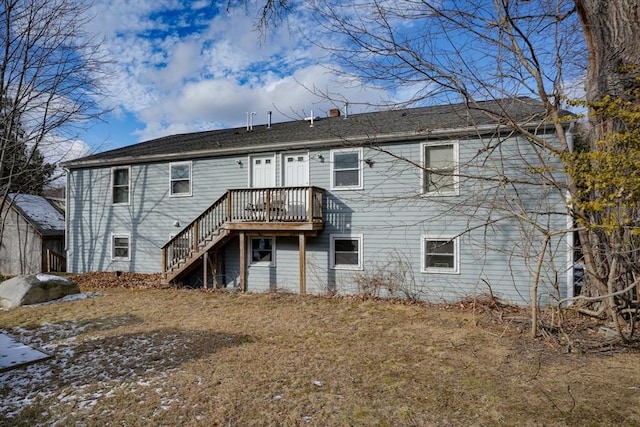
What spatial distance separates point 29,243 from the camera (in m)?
15.8

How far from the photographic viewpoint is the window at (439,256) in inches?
386

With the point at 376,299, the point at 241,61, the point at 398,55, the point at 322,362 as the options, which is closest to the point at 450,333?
the point at 322,362

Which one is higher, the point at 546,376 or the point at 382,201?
the point at 382,201

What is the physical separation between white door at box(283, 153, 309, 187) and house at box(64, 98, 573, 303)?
0.04m

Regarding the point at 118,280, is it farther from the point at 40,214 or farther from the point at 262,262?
the point at 40,214

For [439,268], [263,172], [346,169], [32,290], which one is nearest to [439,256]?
[439,268]

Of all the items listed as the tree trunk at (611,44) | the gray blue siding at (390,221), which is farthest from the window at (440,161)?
the tree trunk at (611,44)

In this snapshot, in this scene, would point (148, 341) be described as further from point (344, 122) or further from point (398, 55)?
point (344, 122)

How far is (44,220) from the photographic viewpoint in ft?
53.9

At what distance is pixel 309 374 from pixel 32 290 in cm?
905

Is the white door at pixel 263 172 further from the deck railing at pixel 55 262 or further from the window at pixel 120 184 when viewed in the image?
the deck railing at pixel 55 262

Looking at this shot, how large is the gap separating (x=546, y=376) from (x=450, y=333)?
2.14 metres

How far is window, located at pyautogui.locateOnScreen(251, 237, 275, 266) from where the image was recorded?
11.7 m

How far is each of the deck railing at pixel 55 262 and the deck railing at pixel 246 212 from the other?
23.3ft
